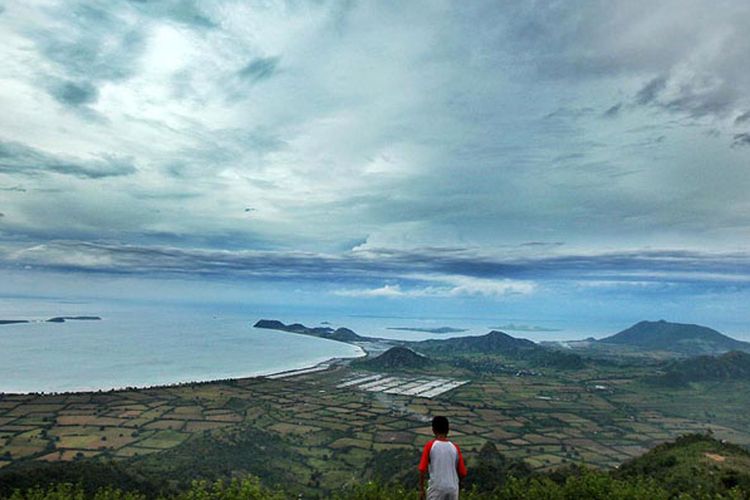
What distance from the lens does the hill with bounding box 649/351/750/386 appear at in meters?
181

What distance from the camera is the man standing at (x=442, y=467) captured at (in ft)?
36.4

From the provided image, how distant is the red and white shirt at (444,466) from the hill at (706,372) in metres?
207

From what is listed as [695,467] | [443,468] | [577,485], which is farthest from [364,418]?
[443,468]

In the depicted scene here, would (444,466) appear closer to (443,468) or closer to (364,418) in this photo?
(443,468)

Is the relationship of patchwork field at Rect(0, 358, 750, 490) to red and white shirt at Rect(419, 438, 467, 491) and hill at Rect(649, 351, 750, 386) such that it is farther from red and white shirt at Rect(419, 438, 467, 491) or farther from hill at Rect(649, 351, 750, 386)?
red and white shirt at Rect(419, 438, 467, 491)

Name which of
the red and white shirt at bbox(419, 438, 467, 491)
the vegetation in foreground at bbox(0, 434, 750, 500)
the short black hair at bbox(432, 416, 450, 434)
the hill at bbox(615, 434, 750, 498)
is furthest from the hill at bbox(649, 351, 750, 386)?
the short black hair at bbox(432, 416, 450, 434)

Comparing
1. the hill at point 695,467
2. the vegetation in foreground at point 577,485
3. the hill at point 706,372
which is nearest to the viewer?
the vegetation in foreground at point 577,485

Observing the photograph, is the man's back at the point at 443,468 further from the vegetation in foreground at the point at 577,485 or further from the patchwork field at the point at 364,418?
the patchwork field at the point at 364,418

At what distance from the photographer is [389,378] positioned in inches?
7205

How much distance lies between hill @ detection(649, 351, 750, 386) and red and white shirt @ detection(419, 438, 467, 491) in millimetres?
207428

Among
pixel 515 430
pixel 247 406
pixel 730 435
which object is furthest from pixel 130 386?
pixel 730 435

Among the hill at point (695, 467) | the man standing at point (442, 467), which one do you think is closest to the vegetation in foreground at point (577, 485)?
the hill at point (695, 467)

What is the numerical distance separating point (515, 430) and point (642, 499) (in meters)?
97.2

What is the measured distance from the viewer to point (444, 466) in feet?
36.8
